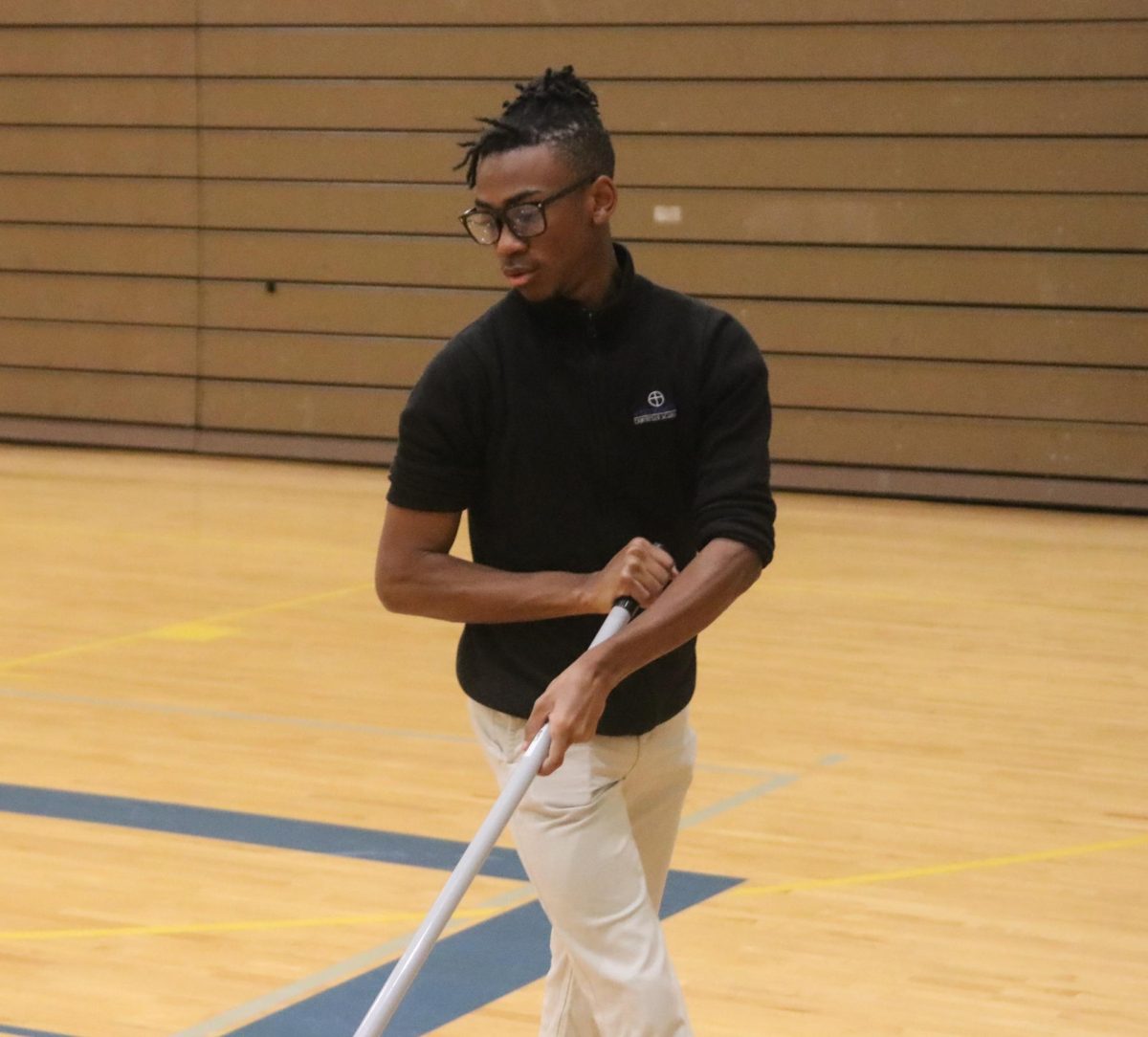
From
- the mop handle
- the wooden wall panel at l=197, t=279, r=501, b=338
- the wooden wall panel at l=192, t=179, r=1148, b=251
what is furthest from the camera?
the wooden wall panel at l=197, t=279, r=501, b=338

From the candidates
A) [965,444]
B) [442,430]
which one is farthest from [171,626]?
[442,430]

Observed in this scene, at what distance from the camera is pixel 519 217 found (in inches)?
103

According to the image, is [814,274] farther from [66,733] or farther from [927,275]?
[66,733]

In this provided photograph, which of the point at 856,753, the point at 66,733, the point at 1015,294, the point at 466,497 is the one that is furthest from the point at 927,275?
the point at 466,497

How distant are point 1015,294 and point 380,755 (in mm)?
6979

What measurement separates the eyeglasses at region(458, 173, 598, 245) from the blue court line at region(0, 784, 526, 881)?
2620 mm

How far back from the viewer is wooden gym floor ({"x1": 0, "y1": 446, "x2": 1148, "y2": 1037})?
4.18m

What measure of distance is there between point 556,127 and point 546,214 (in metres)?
0.12

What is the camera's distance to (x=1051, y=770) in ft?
20.2

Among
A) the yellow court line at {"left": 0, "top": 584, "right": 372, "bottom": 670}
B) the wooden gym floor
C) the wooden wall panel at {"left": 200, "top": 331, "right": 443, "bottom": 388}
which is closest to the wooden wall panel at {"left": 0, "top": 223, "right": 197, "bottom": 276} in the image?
the wooden wall panel at {"left": 200, "top": 331, "right": 443, "bottom": 388}

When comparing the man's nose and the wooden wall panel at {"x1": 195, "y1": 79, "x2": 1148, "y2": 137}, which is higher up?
the man's nose

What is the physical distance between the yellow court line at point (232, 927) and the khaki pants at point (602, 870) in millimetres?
1816

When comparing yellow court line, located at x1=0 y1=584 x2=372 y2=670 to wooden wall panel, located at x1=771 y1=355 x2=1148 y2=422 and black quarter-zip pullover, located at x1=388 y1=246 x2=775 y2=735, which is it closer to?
wooden wall panel, located at x1=771 y1=355 x2=1148 y2=422

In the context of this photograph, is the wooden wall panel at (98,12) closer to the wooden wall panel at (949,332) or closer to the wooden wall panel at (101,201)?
the wooden wall panel at (101,201)
